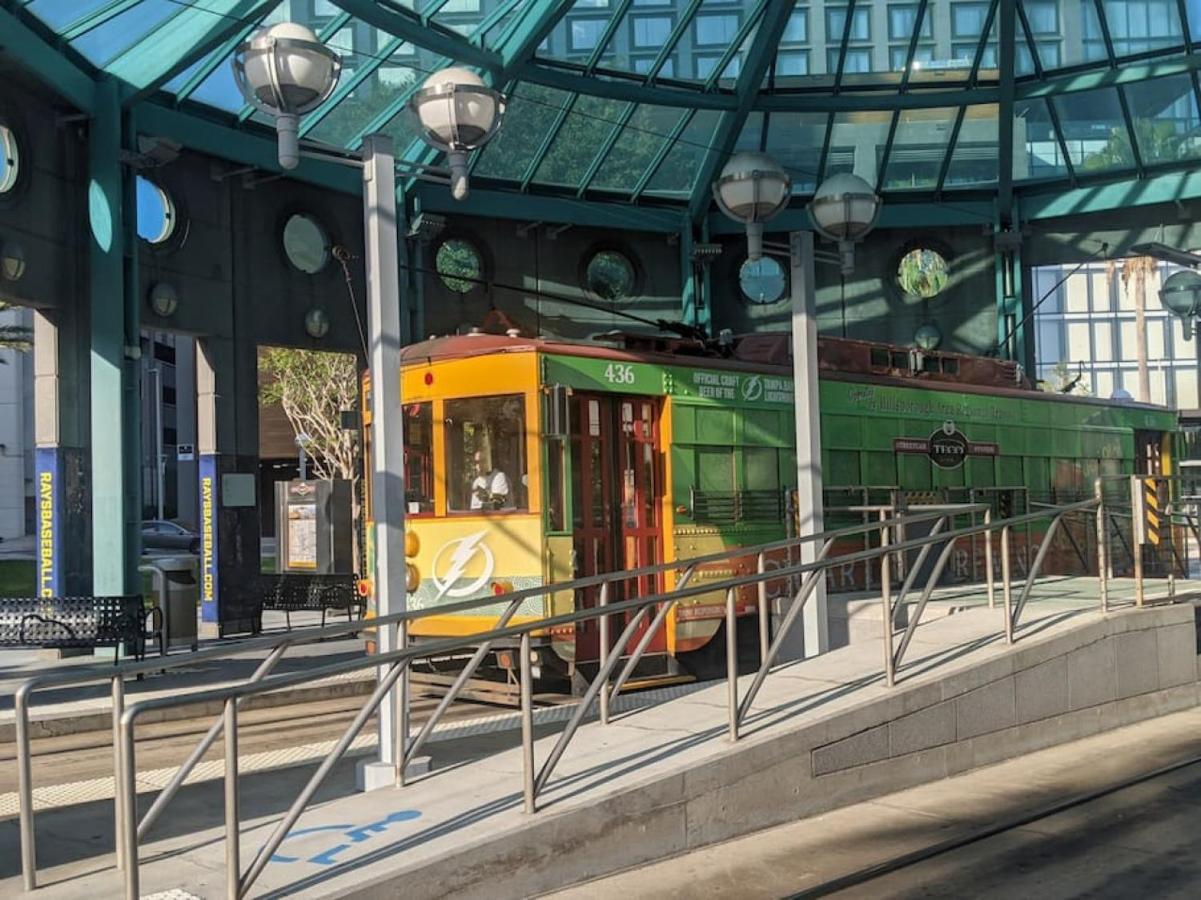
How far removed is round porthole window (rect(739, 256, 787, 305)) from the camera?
2542 cm

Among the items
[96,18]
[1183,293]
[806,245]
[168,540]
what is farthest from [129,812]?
[168,540]

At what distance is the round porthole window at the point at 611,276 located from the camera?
2478cm

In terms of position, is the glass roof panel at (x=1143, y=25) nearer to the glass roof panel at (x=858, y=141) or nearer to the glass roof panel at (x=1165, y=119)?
the glass roof panel at (x=1165, y=119)

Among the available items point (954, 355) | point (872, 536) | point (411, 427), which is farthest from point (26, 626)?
point (954, 355)

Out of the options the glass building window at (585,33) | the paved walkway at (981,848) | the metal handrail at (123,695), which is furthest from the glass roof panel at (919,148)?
the metal handrail at (123,695)

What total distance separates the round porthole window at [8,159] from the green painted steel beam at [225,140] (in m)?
1.94

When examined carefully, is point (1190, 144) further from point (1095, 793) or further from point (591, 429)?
point (1095, 793)

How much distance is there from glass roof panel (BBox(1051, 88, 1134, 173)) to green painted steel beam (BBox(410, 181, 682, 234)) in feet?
23.5

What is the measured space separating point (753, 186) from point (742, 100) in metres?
12.8

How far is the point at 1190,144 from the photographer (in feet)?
77.0

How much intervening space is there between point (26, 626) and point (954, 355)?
11.8m

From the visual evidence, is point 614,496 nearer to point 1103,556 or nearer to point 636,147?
point 1103,556

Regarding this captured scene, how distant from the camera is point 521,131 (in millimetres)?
22172

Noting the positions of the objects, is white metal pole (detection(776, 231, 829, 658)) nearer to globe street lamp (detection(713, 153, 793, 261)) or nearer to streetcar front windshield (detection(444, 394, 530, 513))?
globe street lamp (detection(713, 153, 793, 261))
